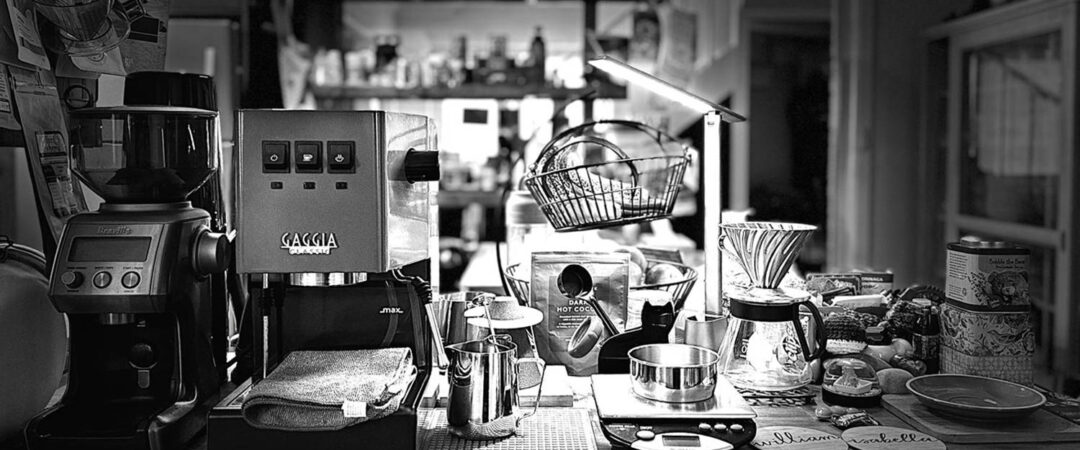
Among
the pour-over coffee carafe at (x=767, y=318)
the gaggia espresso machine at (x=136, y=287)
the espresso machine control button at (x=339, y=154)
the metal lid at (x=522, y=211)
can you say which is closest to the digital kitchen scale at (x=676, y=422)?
the pour-over coffee carafe at (x=767, y=318)

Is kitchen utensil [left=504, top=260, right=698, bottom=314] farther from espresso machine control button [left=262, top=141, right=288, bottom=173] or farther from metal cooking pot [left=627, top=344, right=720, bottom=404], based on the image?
espresso machine control button [left=262, top=141, right=288, bottom=173]

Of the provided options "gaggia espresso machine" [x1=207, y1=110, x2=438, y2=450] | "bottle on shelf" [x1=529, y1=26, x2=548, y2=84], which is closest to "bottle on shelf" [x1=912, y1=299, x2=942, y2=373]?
"gaggia espresso machine" [x1=207, y1=110, x2=438, y2=450]

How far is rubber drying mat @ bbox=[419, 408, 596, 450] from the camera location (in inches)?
50.0

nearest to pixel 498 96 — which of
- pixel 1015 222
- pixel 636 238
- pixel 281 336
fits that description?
pixel 636 238

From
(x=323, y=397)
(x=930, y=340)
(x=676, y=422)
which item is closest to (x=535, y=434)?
(x=676, y=422)

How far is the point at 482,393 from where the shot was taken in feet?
4.25

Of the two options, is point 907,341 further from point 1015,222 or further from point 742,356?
point 1015,222

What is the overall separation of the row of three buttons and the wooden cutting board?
0.91 m

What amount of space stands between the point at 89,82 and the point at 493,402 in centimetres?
104

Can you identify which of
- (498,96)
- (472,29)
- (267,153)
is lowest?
(267,153)

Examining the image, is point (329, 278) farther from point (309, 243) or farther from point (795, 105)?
point (795, 105)

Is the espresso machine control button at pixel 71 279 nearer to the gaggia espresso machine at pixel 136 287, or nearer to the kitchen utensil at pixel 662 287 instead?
the gaggia espresso machine at pixel 136 287

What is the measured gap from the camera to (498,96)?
4723 mm

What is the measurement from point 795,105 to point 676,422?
5047mm
